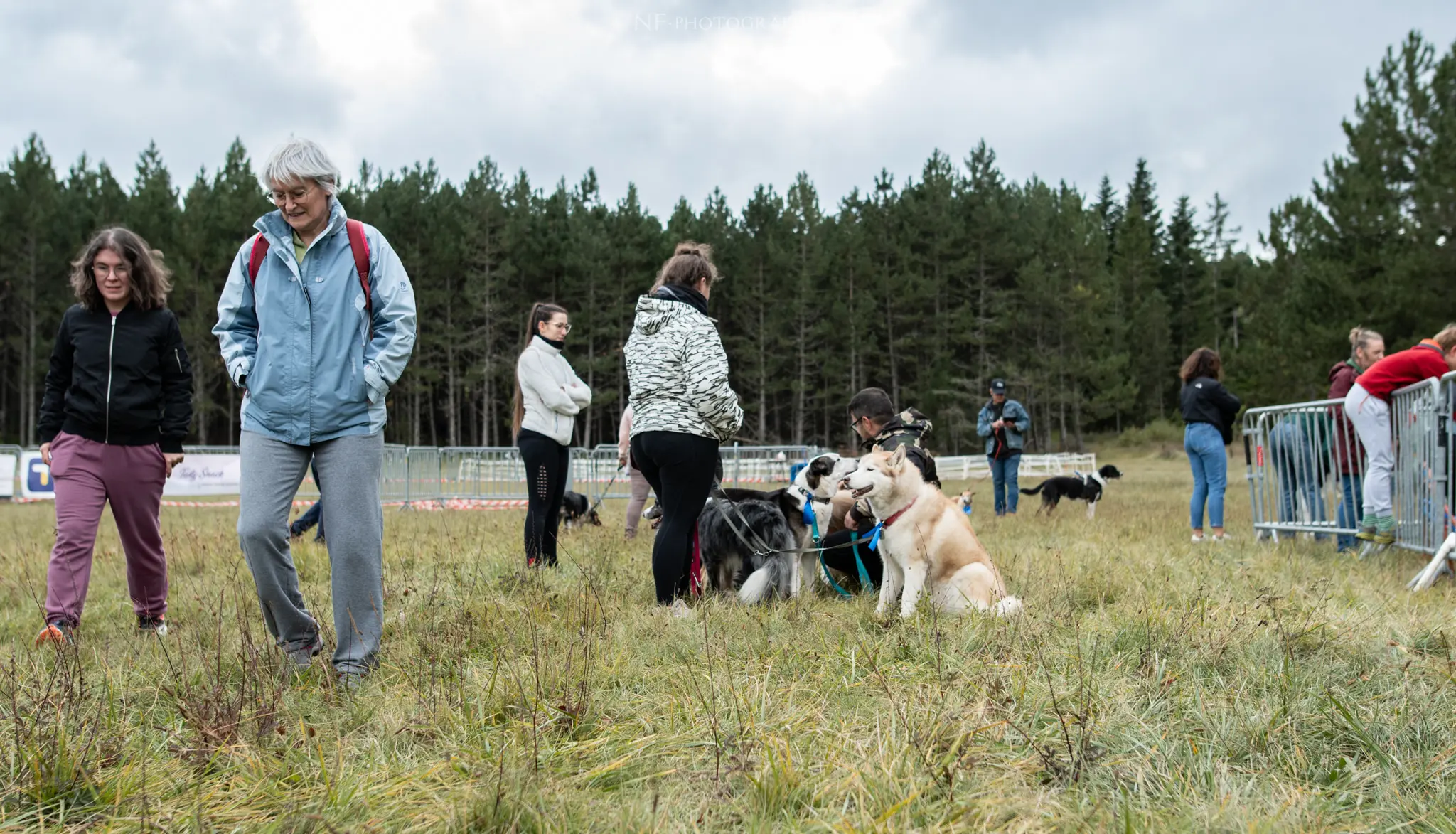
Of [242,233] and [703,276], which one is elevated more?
[242,233]

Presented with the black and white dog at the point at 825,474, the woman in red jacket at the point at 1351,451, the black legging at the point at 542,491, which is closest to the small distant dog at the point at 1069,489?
the woman in red jacket at the point at 1351,451

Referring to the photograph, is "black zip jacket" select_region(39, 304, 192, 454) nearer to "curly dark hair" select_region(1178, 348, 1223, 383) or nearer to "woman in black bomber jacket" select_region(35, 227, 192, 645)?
"woman in black bomber jacket" select_region(35, 227, 192, 645)

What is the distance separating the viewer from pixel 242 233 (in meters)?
38.9

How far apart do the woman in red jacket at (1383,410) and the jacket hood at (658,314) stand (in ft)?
15.9

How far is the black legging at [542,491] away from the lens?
18.5 feet

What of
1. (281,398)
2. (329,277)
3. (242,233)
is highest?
(242,233)

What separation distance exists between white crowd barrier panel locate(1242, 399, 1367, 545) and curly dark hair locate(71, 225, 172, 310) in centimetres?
745

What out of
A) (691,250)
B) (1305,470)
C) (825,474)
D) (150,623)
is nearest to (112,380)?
(150,623)

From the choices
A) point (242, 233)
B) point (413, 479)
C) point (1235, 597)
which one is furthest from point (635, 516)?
point (242, 233)

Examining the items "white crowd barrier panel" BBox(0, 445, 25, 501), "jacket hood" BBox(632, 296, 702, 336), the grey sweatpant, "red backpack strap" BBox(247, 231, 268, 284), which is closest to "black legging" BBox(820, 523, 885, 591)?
"jacket hood" BBox(632, 296, 702, 336)

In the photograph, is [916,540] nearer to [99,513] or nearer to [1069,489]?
[99,513]

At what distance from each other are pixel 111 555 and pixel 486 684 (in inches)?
211

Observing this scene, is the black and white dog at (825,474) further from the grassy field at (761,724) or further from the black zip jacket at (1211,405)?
the black zip jacket at (1211,405)

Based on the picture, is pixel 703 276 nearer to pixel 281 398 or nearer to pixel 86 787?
pixel 281 398
